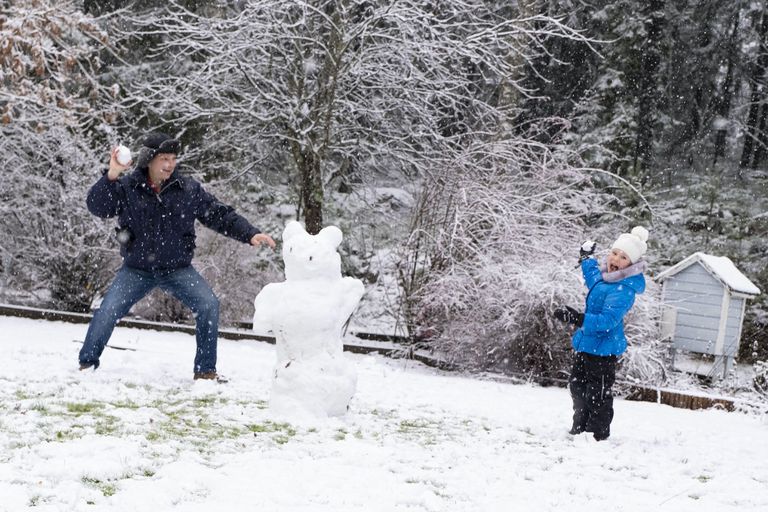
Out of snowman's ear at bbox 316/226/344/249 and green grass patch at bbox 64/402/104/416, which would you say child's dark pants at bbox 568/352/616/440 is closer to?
snowman's ear at bbox 316/226/344/249

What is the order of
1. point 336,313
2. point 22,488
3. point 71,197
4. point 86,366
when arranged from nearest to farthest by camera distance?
point 22,488, point 336,313, point 86,366, point 71,197

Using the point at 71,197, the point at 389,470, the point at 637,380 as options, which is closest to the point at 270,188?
the point at 71,197

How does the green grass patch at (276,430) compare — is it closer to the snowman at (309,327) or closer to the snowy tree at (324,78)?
the snowman at (309,327)

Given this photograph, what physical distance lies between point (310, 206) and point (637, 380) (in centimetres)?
528

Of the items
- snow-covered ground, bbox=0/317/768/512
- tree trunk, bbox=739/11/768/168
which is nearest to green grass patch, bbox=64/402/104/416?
snow-covered ground, bbox=0/317/768/512

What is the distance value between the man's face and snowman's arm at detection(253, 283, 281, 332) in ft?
4.30

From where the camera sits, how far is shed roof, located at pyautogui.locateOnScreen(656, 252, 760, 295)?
9.91 meters

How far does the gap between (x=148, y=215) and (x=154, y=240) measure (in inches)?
7.6

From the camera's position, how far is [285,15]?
36.3ft

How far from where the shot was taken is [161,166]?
17.3 feet

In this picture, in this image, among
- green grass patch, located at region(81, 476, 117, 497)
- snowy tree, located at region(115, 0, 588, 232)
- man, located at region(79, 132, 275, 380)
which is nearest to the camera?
green grass patch, located at region(81, 476, 117, 497)

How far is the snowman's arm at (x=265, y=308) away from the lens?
4.66 m

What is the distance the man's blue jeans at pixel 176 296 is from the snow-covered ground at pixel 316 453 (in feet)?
0.69

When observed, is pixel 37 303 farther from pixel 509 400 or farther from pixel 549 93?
pixel 549 93
